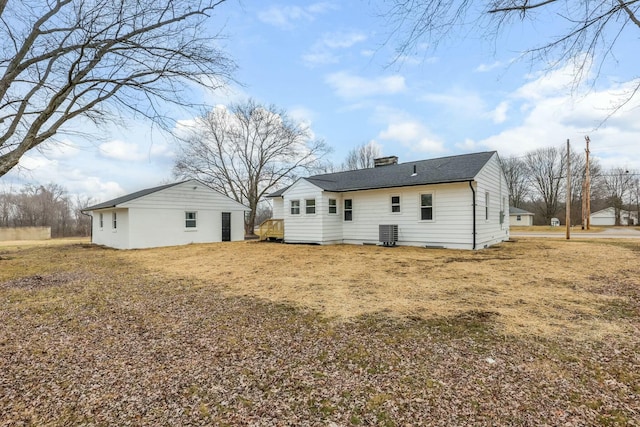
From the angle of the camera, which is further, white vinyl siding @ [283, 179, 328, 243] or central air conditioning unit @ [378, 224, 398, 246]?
white vinyl siding @ [283, 179, 328, 243]

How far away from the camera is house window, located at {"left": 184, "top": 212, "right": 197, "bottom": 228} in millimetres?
17220

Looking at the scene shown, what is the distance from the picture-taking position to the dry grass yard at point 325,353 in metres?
2.28

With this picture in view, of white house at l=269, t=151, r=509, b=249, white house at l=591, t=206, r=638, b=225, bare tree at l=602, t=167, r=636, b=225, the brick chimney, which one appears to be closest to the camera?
white house at l=269, t=151, r=509, b=249

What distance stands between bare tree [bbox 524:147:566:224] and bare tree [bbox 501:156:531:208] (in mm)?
627

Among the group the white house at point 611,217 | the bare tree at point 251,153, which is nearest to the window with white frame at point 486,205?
the bare tree at point 251,153

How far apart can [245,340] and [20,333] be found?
294 cm

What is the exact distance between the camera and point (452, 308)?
15.5 feet

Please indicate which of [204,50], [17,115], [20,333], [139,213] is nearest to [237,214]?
[139,213]

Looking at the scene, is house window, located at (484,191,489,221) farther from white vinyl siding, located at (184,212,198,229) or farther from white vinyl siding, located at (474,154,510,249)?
white vinyl siding, located at (184,212,198,229)

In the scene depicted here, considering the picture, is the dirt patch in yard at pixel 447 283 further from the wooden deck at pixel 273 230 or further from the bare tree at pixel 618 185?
the bare tree at pixel 618 185

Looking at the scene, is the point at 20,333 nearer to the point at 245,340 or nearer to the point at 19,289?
the point at 245,340

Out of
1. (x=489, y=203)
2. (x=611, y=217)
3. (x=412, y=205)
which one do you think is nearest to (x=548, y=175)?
(x=611, y=217)

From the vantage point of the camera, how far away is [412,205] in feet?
44.2

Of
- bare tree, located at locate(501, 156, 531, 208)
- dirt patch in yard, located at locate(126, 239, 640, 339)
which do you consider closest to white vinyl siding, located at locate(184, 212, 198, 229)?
dirt patch in yard, located at locate(126, 239, 640, 339)
